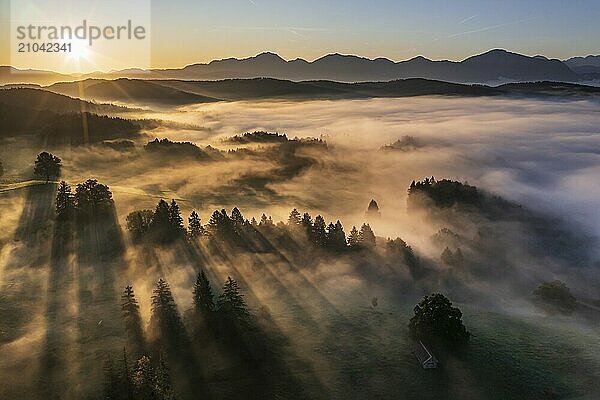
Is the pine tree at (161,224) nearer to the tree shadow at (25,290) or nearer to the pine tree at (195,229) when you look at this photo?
the pine tree at (195,229)

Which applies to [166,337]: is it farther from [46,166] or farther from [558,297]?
[46,166]

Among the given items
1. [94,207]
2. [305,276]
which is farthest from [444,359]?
[94,207]

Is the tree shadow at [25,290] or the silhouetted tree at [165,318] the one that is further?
the silhouetted tree at [165,318]


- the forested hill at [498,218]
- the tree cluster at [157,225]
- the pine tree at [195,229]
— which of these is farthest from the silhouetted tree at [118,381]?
the forested hill at [498,218]

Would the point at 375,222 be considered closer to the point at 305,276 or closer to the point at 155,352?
the point at 305,276

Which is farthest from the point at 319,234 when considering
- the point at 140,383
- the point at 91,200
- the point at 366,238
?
the point at 140,383

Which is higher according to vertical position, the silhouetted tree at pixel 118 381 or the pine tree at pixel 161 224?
the pine tree at pixel 161 224

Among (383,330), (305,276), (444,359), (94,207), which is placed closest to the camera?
(444,359)
